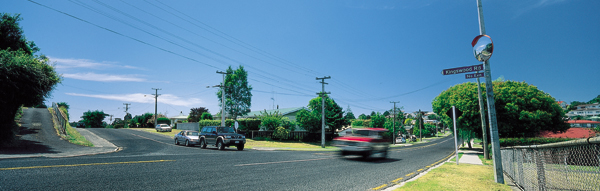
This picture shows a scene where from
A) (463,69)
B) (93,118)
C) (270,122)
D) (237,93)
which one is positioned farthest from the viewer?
(93,118)

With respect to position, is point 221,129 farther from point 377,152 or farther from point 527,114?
point 527,114

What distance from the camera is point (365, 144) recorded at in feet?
44.3

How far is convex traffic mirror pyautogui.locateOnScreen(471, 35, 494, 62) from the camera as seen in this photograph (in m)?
6.74

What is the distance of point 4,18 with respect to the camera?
17.2m

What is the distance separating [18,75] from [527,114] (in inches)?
1332

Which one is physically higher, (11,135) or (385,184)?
(11,135)

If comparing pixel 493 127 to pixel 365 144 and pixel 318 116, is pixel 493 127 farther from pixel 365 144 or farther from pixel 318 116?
pixel 318 116

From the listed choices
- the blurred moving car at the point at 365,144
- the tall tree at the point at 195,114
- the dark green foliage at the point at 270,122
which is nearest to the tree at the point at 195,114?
the tall tree at the point at 195,114

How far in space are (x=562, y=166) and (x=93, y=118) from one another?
9121 centimetres

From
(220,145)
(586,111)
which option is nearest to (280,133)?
(220,145)

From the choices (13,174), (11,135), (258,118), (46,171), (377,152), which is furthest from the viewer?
(258,118)

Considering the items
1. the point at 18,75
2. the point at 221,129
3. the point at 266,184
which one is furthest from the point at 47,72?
the point at 266,184

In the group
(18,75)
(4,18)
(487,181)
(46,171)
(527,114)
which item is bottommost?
(487,181)

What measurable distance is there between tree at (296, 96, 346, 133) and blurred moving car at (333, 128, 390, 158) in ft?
81.6
